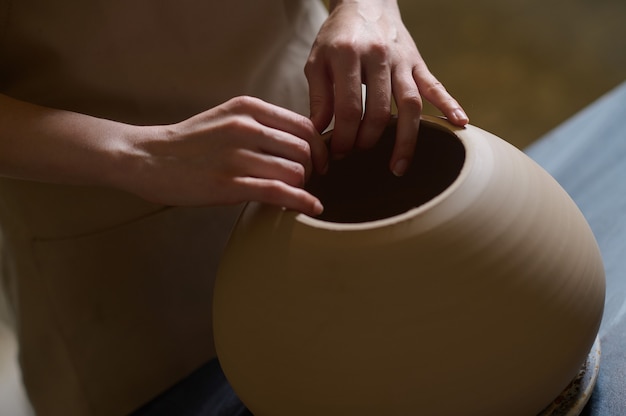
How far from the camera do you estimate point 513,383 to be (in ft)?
2.02

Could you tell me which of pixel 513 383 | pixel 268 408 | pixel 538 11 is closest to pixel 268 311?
pixel 268 408

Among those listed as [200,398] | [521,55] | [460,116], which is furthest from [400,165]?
[521,55]

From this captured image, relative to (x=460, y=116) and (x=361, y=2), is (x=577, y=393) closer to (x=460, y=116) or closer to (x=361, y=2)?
(x=460, y=116)

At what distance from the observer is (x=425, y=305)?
0.60 m

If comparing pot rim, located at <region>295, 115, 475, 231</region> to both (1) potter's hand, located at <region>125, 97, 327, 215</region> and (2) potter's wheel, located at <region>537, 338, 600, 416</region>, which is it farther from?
(2) potter's wheel, located at <region>537, 338, 600, 416</region>

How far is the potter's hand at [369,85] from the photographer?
0.73m

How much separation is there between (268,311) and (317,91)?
0.26 m

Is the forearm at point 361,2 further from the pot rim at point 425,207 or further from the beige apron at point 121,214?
the pot rim at point 425,207

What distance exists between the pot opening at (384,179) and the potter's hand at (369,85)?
3cm

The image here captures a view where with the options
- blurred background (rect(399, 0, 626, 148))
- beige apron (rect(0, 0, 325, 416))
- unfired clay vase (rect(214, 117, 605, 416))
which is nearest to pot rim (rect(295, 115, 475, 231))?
unfired clay vase (rect(214, 117, 605, 416))

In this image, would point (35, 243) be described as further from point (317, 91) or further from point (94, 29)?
point (317, 91)

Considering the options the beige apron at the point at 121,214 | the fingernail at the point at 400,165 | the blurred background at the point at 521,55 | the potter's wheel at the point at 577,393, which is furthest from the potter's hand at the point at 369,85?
the blurred background at the point at 521,55

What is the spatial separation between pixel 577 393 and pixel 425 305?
0.23 m

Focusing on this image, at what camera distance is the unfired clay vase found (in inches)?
23.6
